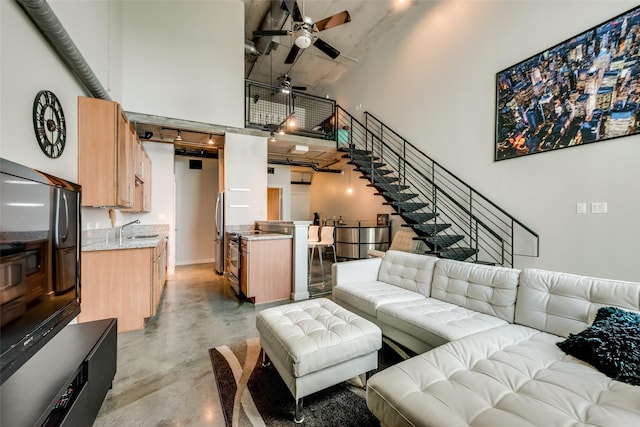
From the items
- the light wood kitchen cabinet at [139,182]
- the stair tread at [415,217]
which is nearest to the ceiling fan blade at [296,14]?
the light wood kitchen cabinet at [139,182]

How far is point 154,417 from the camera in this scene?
1597 millimetres

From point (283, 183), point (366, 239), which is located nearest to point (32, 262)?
point (366, 239)

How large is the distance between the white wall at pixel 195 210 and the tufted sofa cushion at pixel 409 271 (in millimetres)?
5272

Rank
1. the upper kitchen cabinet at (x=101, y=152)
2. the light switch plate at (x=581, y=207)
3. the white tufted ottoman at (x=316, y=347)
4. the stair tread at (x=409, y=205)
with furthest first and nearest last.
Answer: the stair tread at (x=409, y=205) → the light switch plate at (x=581, y=207) → the upper kitchen cabinet at (x=101, y=152) → the white tufted ottoman at (x=316, y=347)

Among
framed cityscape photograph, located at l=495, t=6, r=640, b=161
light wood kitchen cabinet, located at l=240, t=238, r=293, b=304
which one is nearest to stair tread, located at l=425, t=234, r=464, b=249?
framed cityscape photograph, located at l=495, t=6, r=640, b=161

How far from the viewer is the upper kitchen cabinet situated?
8.41 feet

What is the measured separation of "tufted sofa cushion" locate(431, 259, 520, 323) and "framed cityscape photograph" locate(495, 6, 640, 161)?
7.92ft

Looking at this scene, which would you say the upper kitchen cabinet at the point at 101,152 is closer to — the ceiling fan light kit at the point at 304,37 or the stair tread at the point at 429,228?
the ceiling fan light kit at the point at 304,37

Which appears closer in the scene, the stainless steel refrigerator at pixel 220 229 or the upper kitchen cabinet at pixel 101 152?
the upper kitchen cabinet at pixel 101 152

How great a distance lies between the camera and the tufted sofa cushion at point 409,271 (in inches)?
103

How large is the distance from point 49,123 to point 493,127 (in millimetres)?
5329

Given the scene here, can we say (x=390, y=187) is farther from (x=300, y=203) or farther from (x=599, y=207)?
(x=300, y=203)

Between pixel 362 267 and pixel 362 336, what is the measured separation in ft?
4.48

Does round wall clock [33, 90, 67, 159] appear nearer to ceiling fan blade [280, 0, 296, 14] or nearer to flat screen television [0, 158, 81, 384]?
flat screen television [0, 158, 81, 384]
